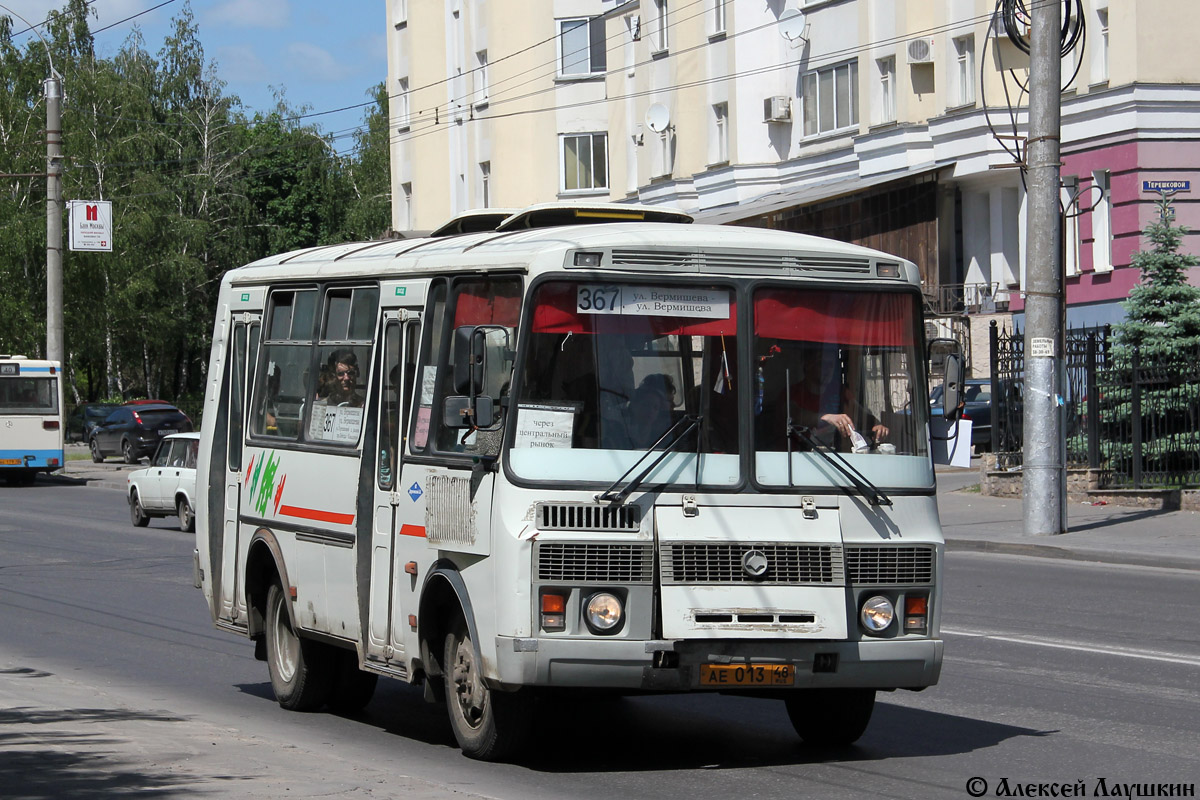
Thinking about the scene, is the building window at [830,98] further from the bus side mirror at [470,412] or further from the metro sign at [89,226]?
the bus side mirror at [470,412]

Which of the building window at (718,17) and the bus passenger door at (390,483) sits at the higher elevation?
the building window at (718,17)

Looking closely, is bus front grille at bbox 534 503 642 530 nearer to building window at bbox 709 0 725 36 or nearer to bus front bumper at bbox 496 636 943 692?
bus front bumper at bbox 496 636 943 692

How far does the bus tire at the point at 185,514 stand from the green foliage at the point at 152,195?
3124cm

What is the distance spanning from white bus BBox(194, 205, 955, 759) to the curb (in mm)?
10730

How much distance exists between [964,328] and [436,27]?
25.6 m

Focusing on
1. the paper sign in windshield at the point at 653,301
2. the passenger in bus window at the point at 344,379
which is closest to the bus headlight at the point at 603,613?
the paper sign in windshield at the point at 653,301

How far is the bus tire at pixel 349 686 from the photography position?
10484 millimetres

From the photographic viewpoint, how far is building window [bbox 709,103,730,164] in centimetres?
4647

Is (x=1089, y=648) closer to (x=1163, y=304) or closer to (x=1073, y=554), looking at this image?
(x=1073, y=554)

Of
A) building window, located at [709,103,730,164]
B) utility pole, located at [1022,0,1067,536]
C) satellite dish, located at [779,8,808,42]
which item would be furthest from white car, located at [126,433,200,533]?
building window, located at [709,103,730,164]

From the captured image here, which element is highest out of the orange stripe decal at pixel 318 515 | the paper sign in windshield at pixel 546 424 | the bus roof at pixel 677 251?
the bus roof at pixel 677 251

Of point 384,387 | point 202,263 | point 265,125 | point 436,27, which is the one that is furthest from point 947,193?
point 265,125

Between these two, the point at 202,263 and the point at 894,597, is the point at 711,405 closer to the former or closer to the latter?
the point at 894,597

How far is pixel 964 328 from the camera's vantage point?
1551 inches
